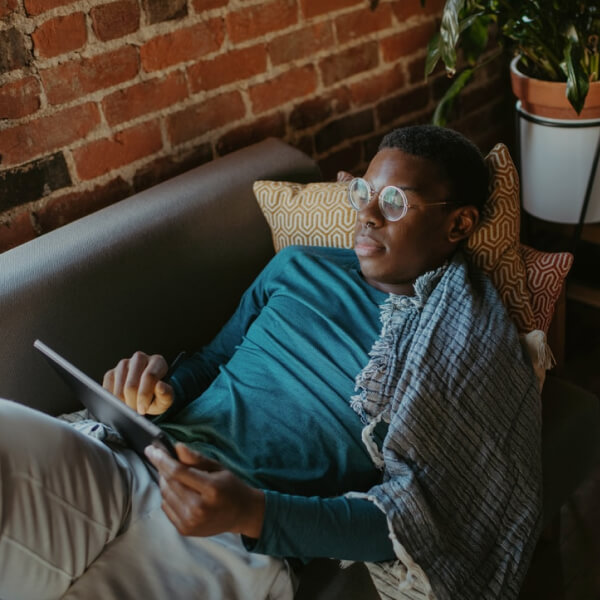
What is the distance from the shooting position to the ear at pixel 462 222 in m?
1.49

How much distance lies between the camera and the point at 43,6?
157cm

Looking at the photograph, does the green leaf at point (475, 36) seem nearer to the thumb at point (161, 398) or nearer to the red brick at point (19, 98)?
the red brick at point (19, 98)

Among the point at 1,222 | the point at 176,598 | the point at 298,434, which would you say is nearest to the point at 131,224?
the point at 1,222

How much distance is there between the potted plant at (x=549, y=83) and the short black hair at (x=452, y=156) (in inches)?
19.7

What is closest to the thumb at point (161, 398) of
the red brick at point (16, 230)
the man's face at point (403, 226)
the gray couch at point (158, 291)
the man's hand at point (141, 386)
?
the man's hand at point (141, 386)

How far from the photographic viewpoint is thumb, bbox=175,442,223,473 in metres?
1.04

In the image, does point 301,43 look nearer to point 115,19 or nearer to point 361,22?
point 361,22

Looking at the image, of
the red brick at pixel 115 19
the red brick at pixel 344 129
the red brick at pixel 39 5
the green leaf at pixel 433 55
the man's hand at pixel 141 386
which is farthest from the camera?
the red brick at pixel 344 129

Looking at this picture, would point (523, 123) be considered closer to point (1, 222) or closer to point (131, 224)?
point (131, 224)

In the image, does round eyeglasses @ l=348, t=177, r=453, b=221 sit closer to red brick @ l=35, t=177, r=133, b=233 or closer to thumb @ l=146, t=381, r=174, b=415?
thumb @ l=146, t=381, r=174, b=415

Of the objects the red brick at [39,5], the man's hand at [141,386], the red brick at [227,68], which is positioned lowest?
the man's hand at [141,386]

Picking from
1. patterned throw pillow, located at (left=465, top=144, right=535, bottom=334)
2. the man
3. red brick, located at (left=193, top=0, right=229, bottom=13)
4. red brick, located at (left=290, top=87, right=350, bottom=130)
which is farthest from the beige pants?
red brick, located at (left=290, top=87, right=350, bottom=130)

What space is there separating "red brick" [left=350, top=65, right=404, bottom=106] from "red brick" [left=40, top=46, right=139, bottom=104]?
0.78 m

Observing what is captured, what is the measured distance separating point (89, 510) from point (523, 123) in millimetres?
1683
